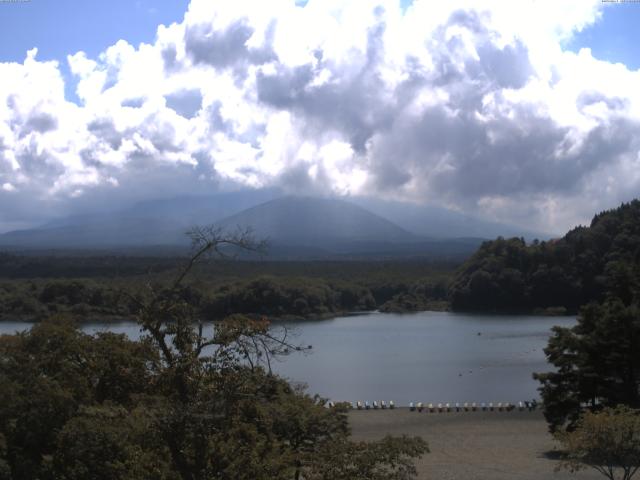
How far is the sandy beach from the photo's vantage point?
1544 centimetres

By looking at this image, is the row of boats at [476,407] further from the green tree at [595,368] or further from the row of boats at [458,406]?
the green tree at [595,368]

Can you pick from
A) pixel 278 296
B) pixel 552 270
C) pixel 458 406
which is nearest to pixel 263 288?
pixel 278 296

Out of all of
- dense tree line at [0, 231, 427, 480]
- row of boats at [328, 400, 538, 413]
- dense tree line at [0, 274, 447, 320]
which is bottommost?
row of boats at [328, 400, 538, 413]

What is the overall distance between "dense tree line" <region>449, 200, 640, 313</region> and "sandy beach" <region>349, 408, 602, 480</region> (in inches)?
1669

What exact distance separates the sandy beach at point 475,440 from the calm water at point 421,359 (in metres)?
3.04

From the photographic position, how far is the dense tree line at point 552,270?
6469 cm

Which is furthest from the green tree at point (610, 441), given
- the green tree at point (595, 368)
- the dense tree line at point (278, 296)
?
the dense tree line at point (278, 296)

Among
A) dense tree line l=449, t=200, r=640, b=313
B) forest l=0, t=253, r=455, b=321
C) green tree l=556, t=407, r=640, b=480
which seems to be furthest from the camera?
dense tree line l=449, t=200, r=640, b=313

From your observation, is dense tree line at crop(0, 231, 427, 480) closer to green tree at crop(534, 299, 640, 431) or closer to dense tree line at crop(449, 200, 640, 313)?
green tree at crop(534, 299, 640, 431)

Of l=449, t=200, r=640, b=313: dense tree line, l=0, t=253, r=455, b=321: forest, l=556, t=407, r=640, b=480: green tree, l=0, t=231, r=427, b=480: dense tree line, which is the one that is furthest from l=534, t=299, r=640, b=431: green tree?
l=449, t=200, r=640, b=313: dense tree line

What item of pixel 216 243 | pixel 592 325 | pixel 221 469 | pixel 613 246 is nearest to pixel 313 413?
pixel 221 469

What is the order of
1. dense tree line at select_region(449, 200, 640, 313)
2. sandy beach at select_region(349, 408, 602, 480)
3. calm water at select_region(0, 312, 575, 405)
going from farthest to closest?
dense tree line at select_region(449, 200, 640, 313) → calm water at select_region(0, 312, 575, 405) → sandy beach at select_region(349, 408, 602, 480)

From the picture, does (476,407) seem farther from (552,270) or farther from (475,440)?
(552,270)

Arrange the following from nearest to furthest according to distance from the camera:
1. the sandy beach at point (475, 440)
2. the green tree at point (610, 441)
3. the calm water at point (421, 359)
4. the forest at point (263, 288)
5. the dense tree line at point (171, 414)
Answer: the dense tree line at point (171, 414) < the green tree at point (610, 441) < the sandy beach at point (475, 440) < the calm water at point (421, 359) < the forest at point (263, 288)
